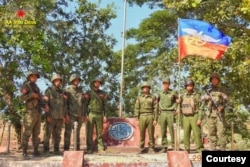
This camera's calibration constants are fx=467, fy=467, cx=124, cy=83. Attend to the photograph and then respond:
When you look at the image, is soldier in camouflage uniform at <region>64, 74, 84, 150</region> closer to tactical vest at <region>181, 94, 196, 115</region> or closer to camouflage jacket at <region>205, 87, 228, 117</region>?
tactical vest at <region>181, 94, 196, 115</region>

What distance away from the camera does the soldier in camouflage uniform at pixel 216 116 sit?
9992 millimetres

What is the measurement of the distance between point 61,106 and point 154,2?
984 centimetres

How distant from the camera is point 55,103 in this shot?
10.2 m

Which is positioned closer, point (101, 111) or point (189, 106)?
point (189, 106)

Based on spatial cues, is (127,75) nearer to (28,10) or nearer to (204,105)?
(28,10)

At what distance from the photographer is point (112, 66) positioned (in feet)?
50.1

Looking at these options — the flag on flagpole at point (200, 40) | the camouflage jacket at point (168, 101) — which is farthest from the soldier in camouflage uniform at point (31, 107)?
the flag on flagpole at point (200, 40)

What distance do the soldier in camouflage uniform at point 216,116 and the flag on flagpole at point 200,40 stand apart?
67cm

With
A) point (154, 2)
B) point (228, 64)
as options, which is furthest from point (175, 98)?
point (154, 2)

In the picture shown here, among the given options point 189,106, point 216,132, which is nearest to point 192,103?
point 189,106

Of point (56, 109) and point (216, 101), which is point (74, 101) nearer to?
point (56, 109)

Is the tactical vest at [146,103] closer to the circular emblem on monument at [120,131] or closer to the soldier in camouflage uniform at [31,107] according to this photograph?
the circular emblem on monument at [120,131]

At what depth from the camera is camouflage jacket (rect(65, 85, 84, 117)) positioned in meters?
10.6

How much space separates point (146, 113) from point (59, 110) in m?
2.01
